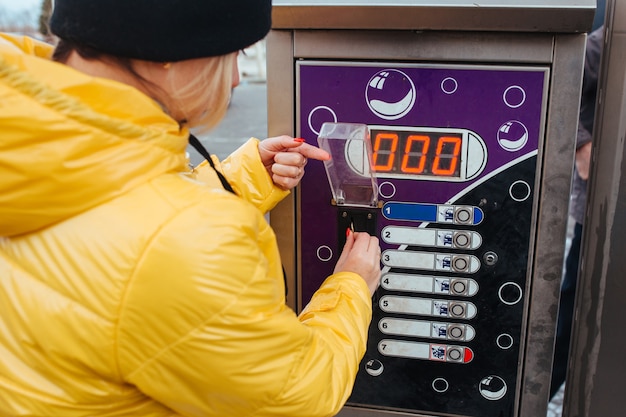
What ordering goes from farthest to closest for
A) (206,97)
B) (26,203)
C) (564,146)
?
(564,146)
(206,97)
(26,203)

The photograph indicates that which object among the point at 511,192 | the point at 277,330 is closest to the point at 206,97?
the point at 277,330

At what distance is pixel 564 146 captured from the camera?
1.45 meters

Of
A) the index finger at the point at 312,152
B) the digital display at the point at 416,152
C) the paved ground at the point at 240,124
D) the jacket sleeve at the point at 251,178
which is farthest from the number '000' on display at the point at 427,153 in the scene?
the paved ground at the point at 240,124

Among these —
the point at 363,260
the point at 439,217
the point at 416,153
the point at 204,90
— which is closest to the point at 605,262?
the point at 439,217

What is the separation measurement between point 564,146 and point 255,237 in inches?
30.6

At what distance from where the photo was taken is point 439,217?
1.54m

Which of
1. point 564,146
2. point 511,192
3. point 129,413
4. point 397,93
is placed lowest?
point 129,413

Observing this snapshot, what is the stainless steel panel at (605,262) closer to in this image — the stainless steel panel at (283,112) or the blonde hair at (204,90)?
the stainless steel panel at (283,112)

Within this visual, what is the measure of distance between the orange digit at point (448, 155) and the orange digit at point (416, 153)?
3 centimetres

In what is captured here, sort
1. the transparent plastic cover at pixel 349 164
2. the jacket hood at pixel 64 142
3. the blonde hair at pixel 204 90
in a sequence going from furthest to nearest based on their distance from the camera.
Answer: the transparent plastic cover at pixel 349 164 < the blonde hair at pixel 204 90 < the jacket hood at pixel 64 142

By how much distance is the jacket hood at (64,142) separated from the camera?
86 centimetres

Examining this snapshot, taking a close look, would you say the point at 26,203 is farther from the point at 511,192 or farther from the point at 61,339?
the point at 511,192

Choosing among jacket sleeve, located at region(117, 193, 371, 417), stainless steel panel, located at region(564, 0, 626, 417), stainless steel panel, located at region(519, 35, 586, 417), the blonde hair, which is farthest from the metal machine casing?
jacket sleeve, located at region(117, 193, 371, 417)

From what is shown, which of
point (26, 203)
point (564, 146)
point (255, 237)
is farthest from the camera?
point (564, 146)
